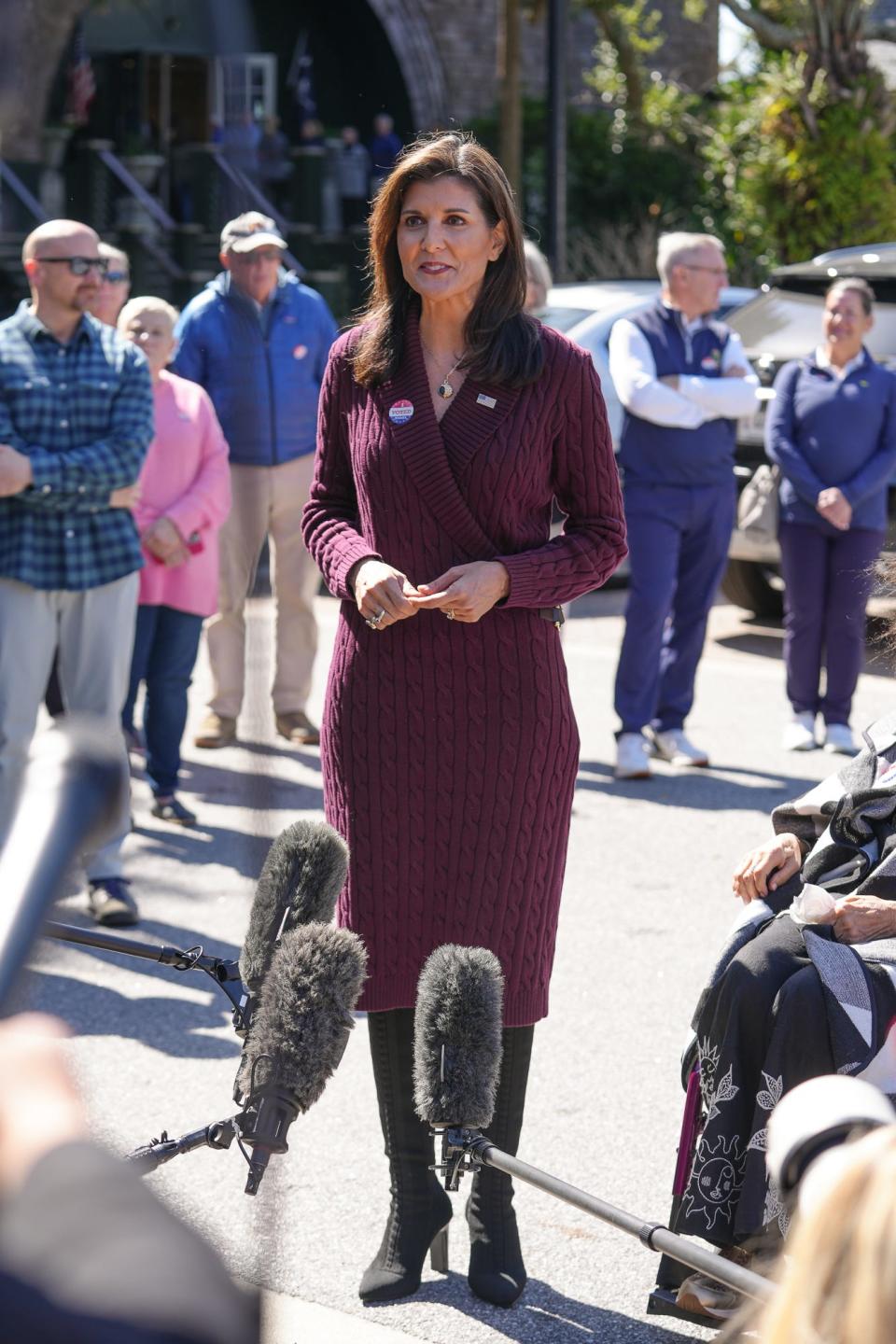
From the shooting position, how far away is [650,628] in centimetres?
779

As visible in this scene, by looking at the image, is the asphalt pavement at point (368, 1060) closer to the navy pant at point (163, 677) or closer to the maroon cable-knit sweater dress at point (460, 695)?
the maroon cable-knit sweater dress at point (460, 695)

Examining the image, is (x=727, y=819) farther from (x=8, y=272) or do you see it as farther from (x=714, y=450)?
(x=8, y=272)

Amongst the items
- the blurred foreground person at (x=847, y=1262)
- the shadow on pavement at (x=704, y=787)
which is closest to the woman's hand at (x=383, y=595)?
the blurred foreground person at (x=847, y=1262)

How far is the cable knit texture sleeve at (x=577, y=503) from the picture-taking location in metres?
3.46

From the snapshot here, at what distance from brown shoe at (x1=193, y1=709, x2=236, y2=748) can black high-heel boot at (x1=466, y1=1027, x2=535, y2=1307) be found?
486 centimetres

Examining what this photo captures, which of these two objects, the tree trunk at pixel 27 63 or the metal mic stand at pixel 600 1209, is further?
the metal mic stand at pixel 600 1209

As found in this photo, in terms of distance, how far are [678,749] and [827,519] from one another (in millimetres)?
1210

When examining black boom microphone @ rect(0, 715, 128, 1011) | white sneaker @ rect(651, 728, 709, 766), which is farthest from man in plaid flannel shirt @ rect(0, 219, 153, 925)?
black boom microphone @ rect(0, 715, 128, 1011)

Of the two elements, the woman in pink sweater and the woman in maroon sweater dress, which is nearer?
the woman in maroon sweater dress

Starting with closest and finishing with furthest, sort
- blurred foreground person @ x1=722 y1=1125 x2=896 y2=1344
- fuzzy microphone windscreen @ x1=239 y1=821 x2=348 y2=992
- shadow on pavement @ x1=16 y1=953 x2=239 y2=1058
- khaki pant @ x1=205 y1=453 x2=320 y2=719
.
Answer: blurred foreground person @ x1=722 y1=1125 x2=896 y2=1344 → fuzzy microphone windscreen @ x1=239 y1=821 x2=348 y2=992 → shadow on pavement @ x1=16 y1=953 x2=239 y2=1058 → khaki pant @ x1=205 y1=453 x2=320 y2=719

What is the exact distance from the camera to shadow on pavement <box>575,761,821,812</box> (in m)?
7.48

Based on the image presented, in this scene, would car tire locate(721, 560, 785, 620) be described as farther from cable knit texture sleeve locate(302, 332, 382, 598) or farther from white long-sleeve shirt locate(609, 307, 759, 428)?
cable knit texture sleeve locate(302, 332, 382, 598)

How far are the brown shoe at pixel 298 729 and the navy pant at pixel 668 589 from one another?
53.9 inches

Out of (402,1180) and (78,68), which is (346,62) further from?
(78,68)
